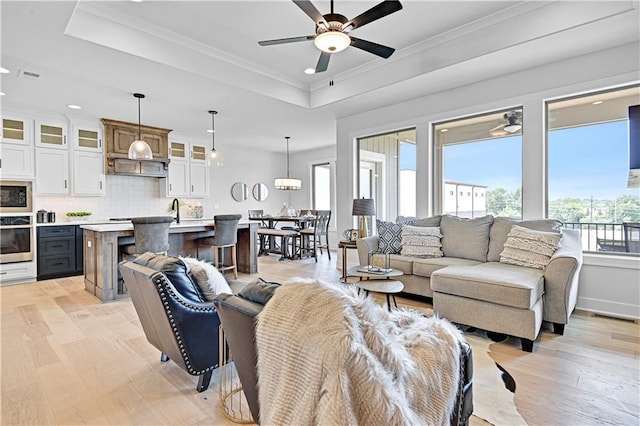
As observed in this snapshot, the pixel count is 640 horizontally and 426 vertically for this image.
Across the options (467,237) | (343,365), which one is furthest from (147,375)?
(467,237)

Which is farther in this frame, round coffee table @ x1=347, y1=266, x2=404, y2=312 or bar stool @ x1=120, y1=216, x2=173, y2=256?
bar stool @ x1=120, y1=216, x2=173, y2=256

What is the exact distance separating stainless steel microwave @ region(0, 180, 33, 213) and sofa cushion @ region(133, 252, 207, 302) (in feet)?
15.5

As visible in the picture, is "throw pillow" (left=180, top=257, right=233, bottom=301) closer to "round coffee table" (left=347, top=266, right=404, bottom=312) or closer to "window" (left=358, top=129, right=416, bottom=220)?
"round coffee table" (left=347, top=266, right=404, bottom=312)

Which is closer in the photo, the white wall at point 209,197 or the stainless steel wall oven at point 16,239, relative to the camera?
the stainless steel wall oven at point 16,239

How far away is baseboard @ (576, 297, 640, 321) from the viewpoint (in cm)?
335

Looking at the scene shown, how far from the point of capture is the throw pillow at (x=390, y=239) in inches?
172

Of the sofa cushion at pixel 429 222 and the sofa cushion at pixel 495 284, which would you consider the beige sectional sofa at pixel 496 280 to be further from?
the sofa cushion at pixel 429 222

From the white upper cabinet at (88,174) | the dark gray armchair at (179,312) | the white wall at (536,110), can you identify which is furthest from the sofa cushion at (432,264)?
the white upper cabinet at (88,174)

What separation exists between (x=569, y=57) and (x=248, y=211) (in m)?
7.09

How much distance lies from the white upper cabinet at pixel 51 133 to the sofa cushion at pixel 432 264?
19.9ft

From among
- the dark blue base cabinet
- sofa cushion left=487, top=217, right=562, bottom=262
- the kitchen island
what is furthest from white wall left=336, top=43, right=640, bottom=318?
the dark blue base cabinet

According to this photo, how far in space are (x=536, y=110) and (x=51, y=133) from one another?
726 centimetres

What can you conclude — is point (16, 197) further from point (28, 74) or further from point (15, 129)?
point (28, 74)

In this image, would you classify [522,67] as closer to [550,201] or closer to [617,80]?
[617,80]
